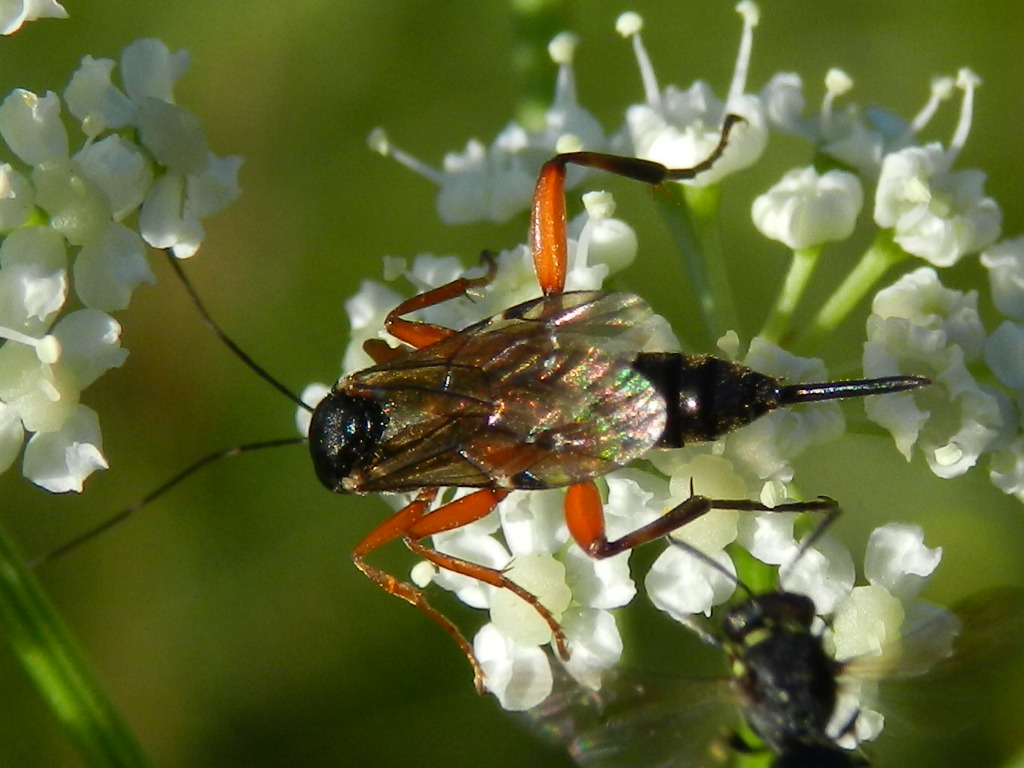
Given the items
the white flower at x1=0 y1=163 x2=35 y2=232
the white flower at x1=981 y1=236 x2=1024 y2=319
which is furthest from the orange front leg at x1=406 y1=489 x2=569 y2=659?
the white flower at x1=981 y1=236 x2=1024 y2=319

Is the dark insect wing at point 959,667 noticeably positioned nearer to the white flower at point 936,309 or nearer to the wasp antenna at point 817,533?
the wasp antenna at point 817,533

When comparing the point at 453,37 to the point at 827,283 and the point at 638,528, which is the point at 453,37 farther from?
the point at 638,528

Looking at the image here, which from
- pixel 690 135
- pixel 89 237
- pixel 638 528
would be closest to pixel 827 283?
pixel 690 135

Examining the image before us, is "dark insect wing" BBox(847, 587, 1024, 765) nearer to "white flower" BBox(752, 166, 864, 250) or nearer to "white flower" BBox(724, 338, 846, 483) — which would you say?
"white flower" BBox(724, 338, 846, 483)

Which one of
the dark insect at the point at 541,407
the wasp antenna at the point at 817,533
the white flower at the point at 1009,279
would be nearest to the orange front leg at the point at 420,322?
the dark insect at the point at 541,407

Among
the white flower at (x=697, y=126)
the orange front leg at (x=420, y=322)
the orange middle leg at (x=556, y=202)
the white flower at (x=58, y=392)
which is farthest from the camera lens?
the white flower at (x=697, y=126)

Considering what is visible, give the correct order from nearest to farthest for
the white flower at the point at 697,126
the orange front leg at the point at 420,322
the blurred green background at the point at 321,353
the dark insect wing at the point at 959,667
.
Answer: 1. the dark insect wing at the point at 959,667
2. the orange front leg at the point at 420,322
3. the white flower at the point at 697,126
4. the blurred green background at the point at 321,353

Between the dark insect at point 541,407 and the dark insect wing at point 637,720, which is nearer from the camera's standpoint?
the dark insect wing at point 637,720
